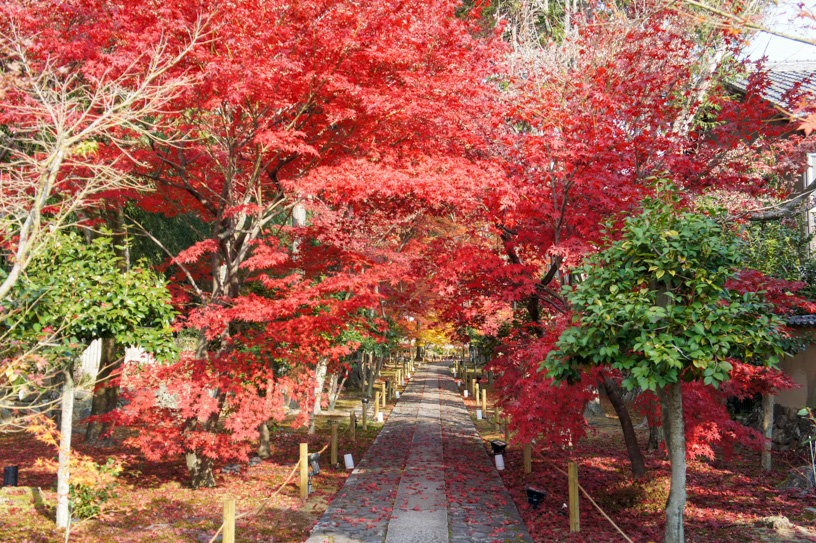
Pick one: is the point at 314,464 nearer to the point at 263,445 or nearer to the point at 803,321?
the point at 263,445

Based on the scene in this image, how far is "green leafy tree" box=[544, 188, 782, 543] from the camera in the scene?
5536mm

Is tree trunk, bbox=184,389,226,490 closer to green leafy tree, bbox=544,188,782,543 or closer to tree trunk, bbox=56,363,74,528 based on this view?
tree trunk, bbox=56,363,74,528

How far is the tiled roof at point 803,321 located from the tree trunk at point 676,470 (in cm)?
733

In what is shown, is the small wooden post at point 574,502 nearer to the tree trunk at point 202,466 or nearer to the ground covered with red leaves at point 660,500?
the ground covered with red leaves at point 660,500

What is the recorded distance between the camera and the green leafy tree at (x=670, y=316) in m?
5.54

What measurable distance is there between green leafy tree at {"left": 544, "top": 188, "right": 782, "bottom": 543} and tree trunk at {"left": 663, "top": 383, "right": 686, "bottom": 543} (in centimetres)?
1

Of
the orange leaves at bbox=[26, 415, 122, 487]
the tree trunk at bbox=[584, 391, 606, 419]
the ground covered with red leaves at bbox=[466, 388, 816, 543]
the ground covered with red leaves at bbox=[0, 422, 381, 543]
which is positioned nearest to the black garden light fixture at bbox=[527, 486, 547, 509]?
the ground covered with red leaves at bbox=[466, 388, 816, 543]

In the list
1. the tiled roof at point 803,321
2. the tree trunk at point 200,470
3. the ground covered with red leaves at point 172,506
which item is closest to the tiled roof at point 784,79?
the tiled roof at point 803,321

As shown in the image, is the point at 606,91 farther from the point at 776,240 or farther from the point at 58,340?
the point at 58,340

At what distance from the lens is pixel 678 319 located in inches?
227

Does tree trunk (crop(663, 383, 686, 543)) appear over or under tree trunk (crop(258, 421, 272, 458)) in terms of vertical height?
over

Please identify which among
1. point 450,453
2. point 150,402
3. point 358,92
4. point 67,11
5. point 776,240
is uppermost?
point 67,11

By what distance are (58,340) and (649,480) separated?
381 inches

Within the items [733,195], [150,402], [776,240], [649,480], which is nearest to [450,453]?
[649,480]
